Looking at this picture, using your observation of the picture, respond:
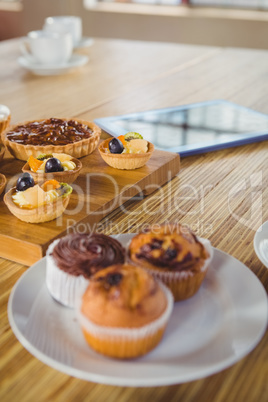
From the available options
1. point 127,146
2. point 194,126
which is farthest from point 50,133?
point 194,126

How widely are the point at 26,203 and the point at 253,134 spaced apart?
30.9 inches

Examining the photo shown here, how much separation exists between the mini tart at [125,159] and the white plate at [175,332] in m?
0.44

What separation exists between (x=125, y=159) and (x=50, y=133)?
231mm

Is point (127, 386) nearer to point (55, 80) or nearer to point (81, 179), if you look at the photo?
point (81, 179)

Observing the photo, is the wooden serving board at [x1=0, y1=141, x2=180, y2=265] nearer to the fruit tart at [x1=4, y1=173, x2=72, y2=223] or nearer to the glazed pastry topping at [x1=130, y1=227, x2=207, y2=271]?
the fruit tart at [x1=4, y1=173, x2=72, y2=223]

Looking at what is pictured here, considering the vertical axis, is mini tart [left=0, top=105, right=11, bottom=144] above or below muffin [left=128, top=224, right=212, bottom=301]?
below

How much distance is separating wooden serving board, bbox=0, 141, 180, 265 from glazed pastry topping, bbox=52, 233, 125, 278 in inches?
6.0

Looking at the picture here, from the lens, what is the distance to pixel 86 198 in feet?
3.58

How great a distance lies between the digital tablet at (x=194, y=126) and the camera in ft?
4.67

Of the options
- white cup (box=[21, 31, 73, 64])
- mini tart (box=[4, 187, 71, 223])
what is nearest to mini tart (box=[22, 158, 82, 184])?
mini tart (box=[4, 187, 71, 223])

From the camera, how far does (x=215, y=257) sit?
84cm

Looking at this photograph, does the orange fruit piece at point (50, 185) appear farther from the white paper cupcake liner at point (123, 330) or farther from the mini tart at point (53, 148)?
the white paper cupcake liner at point (123, 330)

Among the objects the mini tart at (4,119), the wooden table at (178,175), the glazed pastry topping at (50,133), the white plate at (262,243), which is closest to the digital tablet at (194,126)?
the wooden table at (178,175)

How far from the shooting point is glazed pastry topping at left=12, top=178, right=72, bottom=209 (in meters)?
0.96
